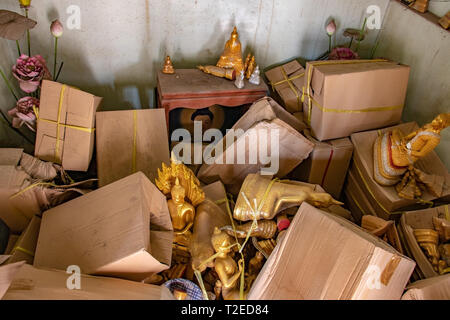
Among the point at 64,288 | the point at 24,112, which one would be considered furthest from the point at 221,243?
the point at 24,112

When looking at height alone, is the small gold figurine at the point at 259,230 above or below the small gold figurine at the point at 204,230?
above

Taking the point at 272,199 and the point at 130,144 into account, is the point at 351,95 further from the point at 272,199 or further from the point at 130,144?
the point at 130,144

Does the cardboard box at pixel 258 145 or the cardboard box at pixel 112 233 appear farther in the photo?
the cardboard box at pixel 258 145

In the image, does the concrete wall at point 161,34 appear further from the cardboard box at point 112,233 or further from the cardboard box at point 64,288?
the cardboard box at point 64,288

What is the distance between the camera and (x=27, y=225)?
65.7 inches

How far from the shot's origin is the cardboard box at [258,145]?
1.85 m

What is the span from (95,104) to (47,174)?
1.54 ft

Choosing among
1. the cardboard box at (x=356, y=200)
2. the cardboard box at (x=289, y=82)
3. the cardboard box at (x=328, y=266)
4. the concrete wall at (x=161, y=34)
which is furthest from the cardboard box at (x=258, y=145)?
the concrete wall at (x=161, y=34)

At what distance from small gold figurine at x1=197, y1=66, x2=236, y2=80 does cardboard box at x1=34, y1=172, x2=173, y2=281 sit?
1.13 meters

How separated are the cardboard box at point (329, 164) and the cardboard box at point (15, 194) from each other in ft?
4.80

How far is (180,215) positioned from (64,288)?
61 centimetres

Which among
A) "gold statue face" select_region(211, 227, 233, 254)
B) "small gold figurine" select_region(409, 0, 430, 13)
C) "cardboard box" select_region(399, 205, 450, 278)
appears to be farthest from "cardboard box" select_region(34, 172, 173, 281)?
"small gold figurine" select_region(409, 0, 430, 13)

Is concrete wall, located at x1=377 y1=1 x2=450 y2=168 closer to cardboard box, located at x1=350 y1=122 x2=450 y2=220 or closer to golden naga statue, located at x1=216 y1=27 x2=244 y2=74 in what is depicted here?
cardboard box, located at x1=350 y1=122 x2=450 y2=220

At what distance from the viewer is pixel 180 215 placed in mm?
1595
